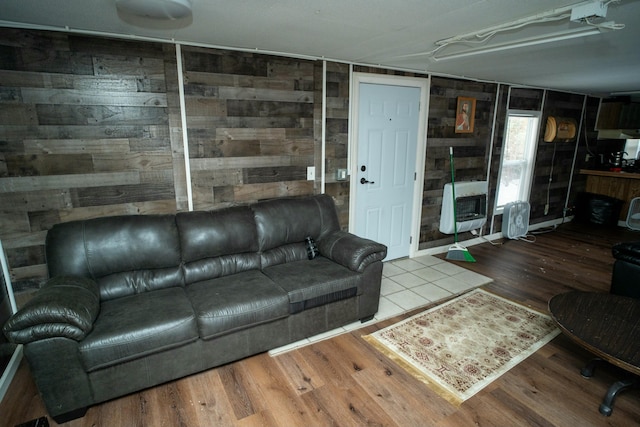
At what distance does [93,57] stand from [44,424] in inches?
89.3

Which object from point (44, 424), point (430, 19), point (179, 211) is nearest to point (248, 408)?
point (44, 424)

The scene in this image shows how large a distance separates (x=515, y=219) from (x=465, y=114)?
191cm

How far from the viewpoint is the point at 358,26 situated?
2.19m

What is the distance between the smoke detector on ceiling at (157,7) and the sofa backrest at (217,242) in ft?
4.56

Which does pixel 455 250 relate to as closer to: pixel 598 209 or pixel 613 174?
pixel 598 209

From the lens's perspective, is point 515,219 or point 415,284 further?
point 515,219

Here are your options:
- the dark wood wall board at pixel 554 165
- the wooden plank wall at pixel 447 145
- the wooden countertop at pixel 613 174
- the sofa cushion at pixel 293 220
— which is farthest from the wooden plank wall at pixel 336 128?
the wooden countertop at pixel 613 174

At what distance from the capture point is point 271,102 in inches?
120

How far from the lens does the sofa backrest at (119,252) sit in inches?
87.0

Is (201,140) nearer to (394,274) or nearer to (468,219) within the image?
(394,274)

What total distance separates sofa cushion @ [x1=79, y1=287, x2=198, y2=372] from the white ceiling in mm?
1768

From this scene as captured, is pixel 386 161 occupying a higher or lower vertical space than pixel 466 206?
higher

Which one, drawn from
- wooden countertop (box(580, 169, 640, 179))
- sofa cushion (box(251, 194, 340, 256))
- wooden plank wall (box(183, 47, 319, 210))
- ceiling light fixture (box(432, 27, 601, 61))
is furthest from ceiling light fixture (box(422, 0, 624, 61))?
wooden countertop (box(580, 169, 640, 179))

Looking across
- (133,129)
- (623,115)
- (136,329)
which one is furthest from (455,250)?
(623,115)
